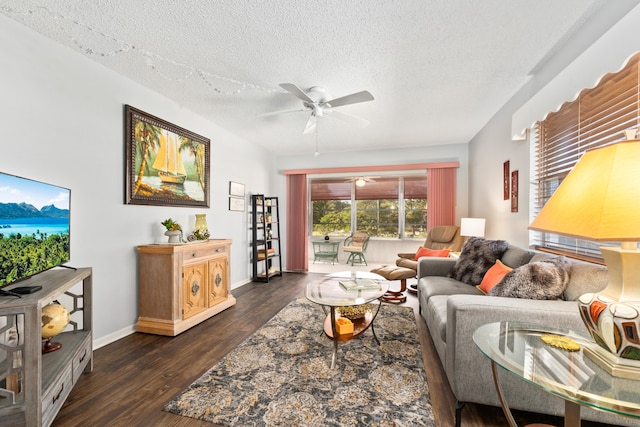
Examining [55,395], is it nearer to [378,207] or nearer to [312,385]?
[312,385]

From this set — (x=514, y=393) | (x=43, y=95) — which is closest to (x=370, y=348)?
(x=514, y=393)

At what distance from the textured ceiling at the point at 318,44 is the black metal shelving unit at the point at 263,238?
1.98 meters

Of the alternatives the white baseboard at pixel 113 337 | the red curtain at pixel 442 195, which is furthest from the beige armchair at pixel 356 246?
the white baseboard at pixel 113 337

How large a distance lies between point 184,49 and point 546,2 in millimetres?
2494

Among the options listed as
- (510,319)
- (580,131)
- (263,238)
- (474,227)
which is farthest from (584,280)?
(263,238)

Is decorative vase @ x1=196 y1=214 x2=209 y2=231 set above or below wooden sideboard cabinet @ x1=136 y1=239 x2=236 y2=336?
above

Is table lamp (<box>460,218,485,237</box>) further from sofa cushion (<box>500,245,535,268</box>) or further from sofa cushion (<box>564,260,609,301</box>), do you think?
sofa cushion (<box>564,260,609,301</box>)

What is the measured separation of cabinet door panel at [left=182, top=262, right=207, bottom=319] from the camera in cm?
276

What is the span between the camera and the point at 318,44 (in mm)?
2072

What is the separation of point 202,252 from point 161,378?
4.43 feet

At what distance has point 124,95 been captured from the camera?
261 cm

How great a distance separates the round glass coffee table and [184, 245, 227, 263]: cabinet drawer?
1.29 meters

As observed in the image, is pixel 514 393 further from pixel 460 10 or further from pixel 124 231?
pixel 124 231

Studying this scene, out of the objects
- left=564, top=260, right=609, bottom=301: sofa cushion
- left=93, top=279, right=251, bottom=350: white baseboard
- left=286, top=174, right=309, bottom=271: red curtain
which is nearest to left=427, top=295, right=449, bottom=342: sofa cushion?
left=564, top=260, right=609, bottom=301: sofa cushion
